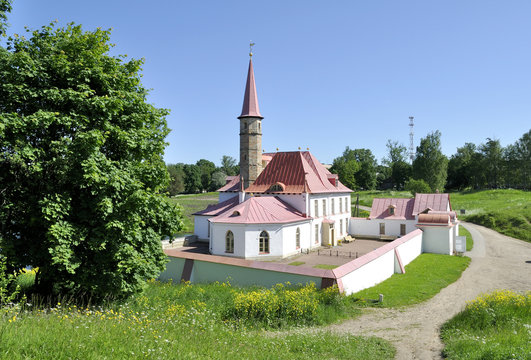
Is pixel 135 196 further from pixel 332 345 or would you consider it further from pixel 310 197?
pixel 310 197

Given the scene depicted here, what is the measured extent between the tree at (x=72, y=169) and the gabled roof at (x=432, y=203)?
30443 mm

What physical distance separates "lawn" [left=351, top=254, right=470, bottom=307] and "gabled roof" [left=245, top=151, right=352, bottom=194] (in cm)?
1114

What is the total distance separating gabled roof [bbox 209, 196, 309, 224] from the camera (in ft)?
89.4

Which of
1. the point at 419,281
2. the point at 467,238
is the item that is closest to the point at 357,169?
the point at 467,238

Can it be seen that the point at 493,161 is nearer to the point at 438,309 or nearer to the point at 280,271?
the point at 438,309

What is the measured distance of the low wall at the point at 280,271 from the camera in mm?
16594

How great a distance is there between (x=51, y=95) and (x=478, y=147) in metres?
94.0

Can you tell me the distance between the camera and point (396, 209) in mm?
37188

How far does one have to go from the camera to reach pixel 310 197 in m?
32.4

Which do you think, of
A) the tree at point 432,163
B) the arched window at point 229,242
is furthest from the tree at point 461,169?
the arched window at point 229,242

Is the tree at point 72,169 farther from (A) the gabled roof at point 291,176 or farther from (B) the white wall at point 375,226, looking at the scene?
(B) the white wall at point 375,226

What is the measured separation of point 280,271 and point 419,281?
9.35m

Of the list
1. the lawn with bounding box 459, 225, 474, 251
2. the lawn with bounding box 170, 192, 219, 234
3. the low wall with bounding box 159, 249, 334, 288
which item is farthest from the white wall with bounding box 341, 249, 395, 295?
the lawn with bounding box 170, 192, 219, 234

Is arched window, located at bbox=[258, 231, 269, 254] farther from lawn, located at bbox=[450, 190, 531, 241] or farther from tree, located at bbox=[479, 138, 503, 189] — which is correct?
tree, located at bbox=[479, 138, 503, 189]
